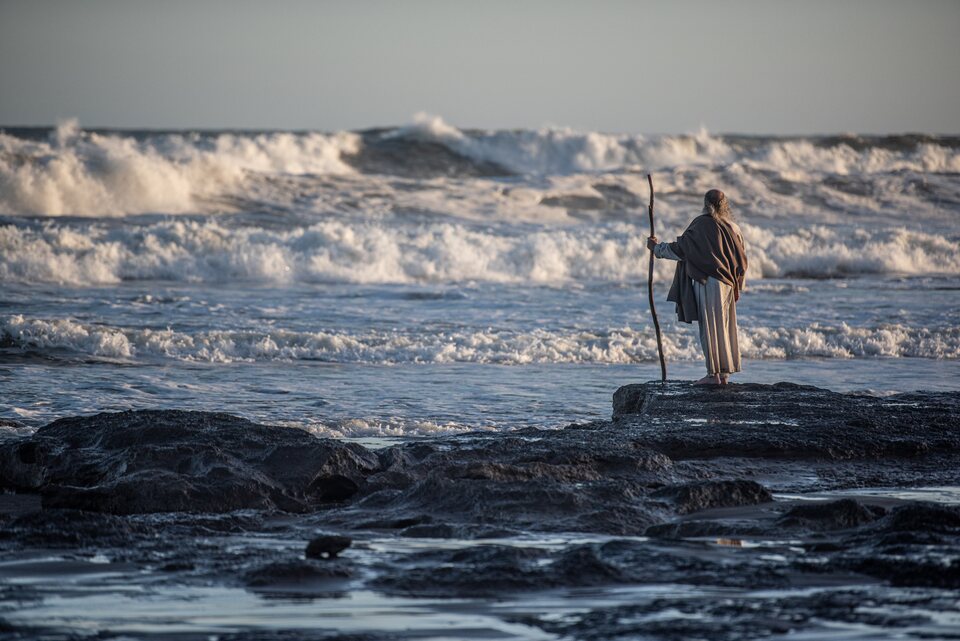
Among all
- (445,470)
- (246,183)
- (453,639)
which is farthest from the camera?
(246,183)

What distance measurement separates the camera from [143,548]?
18.5 feet

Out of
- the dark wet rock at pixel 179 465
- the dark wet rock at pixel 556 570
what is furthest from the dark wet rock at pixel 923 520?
the dark wet rock at pixel 179 465

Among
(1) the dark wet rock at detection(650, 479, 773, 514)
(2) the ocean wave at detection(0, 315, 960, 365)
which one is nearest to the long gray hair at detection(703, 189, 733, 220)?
(1) the dark wet rock at detection(650, 479, 773, 514)

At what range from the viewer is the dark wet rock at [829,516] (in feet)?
19.9

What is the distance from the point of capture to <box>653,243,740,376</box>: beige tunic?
10.6 meters

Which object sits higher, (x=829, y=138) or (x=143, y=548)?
(x=829, y=138)

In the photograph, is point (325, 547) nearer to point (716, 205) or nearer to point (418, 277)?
point (716, 205)

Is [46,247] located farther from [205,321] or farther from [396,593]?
[396,593]

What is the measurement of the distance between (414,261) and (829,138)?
30471 mm

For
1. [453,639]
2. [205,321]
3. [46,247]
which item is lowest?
[453,639]

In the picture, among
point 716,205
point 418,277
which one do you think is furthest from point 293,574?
point 418,277

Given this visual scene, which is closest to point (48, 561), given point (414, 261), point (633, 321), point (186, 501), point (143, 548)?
point (143, 548)

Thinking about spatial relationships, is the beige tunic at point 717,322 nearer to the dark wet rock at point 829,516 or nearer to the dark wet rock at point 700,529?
the dark wet rock at point 829,516

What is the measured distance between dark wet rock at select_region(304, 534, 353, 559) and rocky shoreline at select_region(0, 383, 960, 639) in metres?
0.01
